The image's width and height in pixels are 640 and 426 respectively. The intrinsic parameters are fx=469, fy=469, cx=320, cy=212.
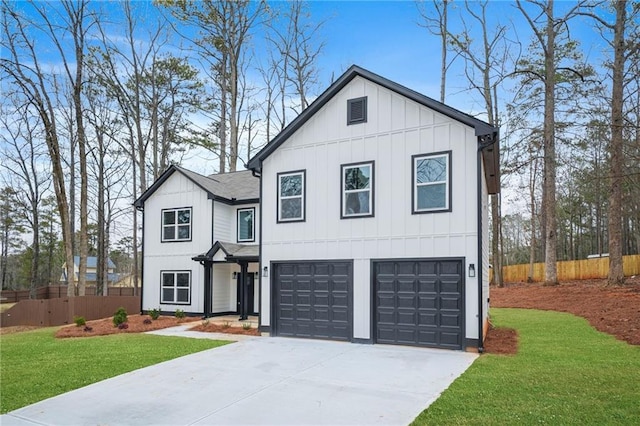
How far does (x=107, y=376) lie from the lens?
8.16 m

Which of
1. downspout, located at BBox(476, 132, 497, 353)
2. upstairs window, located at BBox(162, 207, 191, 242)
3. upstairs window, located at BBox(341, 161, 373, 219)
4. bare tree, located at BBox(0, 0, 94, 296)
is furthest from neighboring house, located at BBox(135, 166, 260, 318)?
downspout, located at BBox(476, 132, 497, 353)

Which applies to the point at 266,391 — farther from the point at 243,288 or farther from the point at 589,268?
the point at 589,268

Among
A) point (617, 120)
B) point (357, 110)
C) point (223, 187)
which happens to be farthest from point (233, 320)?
point (617, 120)

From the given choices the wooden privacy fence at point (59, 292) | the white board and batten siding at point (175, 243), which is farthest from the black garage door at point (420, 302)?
the wooden privacy fence at point (59, 292)

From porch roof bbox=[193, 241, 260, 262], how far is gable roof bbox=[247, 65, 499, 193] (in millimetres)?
3940

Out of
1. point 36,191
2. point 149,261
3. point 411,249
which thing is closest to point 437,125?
point 411,249

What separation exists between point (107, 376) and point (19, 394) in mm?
1361

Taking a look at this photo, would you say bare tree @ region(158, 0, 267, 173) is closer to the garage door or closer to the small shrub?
the small shrub

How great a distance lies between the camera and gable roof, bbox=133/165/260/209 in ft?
58.8

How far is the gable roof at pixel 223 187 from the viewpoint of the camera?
58.8ft

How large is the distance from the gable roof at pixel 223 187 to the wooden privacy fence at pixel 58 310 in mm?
4404

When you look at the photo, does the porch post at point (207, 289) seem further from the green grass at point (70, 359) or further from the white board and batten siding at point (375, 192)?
the white board and batten siding at point (375, 192)

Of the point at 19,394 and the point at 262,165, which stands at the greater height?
the point at 262,165

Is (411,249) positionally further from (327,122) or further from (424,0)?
(424,0)
